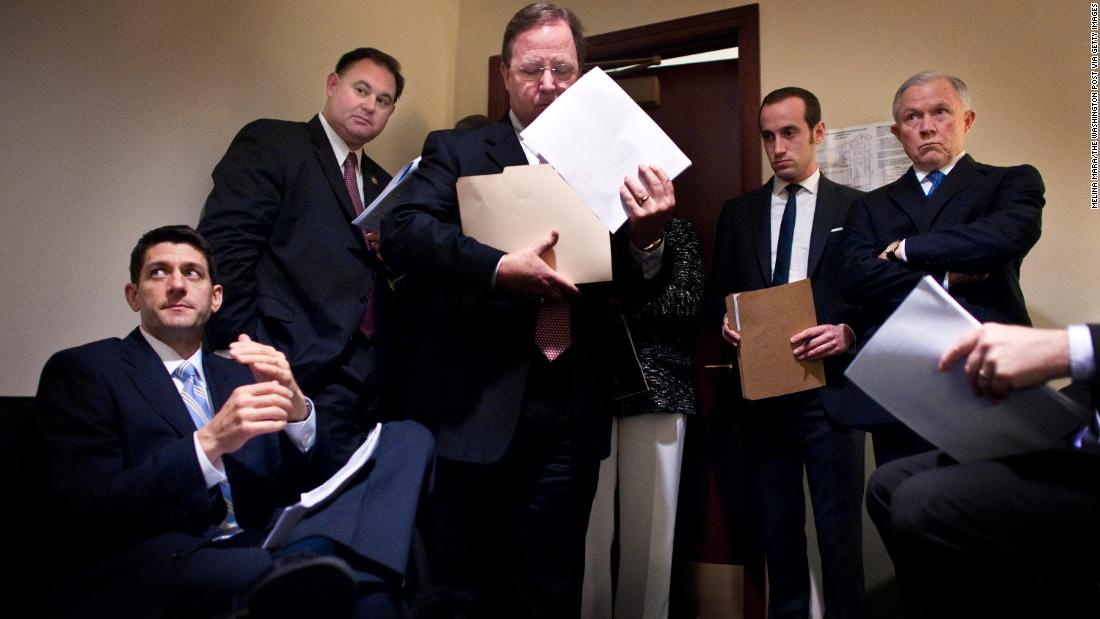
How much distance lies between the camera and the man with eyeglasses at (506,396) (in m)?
1.56

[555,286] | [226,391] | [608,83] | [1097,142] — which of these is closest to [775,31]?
[1097,142]

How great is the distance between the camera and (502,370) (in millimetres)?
1586

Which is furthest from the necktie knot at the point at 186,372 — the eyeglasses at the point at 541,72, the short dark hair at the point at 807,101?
the short dark hair at the point at 807,101

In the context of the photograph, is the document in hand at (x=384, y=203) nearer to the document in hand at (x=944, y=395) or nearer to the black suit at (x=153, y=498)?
→ the black suit at (x=153, y=498)

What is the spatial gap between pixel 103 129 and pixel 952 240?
84.5 inches

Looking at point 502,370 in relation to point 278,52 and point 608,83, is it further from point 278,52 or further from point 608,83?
point 278,52

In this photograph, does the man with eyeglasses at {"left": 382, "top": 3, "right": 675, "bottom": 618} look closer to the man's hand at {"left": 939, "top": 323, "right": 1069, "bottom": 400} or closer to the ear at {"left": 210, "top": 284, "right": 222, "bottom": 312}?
the ear at {"left": 210, "top": 284, "right": 222, "bottom": 312}

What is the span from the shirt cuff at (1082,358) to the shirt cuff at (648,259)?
785 mm

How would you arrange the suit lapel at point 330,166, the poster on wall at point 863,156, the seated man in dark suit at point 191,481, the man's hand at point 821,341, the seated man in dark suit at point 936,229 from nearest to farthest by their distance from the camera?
the seated man in dark suit at point 191,481, the seated man in dark suit at point 936,229, the man's hand at point 821,341, the suit lapel at point 330,166, the poster on wall at point 863,156

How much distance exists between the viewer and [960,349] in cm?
116

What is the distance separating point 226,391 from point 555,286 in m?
0.76

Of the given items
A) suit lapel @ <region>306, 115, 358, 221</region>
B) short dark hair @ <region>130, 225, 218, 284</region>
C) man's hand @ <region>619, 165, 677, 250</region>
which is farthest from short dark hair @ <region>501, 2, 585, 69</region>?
short dark hair @ <region>130, 225, 218, 284</region>

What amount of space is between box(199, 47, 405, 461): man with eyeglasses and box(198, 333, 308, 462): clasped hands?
50 cm

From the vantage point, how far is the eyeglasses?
1.74 m
